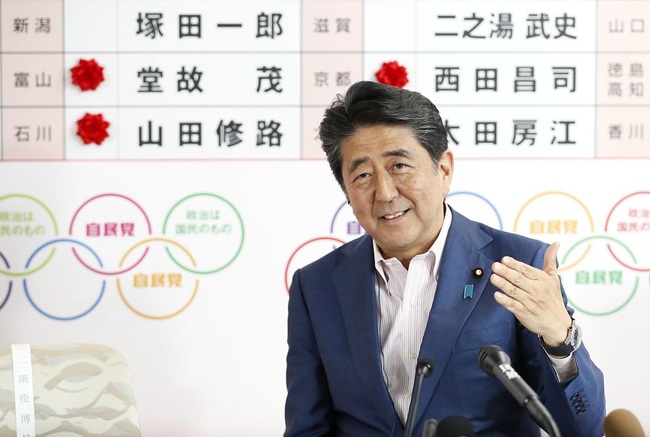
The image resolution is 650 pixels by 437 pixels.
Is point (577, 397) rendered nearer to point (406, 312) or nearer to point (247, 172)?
point (406, 312)

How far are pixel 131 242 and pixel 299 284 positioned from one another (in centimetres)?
101

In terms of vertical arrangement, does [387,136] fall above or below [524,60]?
below

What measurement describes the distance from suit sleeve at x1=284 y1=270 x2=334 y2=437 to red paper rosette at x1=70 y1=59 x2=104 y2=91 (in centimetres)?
128

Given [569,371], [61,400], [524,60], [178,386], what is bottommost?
[178,386]

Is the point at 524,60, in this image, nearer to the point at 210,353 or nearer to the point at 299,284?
the point at 299,284

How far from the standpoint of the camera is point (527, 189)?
9.65 feet

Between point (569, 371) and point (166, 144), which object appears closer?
point (569, 371)

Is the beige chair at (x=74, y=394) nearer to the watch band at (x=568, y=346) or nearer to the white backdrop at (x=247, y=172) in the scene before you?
the white backdrop at (x=247, y=172)

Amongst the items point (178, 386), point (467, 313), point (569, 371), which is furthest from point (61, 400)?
point (569, 371)

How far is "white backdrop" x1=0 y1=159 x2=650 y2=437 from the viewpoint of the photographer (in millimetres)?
2943

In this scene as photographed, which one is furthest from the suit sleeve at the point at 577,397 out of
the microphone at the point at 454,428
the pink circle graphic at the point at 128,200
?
the pink circle graphic at the point at 128,200

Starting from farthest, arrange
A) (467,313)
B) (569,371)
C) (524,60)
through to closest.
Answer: (524,60) < (467,313) < (569,371)

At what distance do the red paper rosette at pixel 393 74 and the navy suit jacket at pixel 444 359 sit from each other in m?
0.96

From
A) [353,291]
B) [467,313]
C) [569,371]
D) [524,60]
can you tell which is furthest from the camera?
[524,60]
